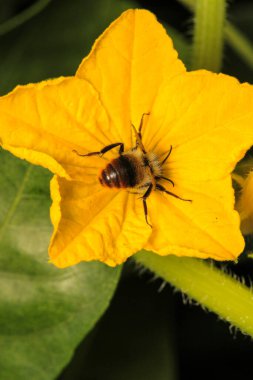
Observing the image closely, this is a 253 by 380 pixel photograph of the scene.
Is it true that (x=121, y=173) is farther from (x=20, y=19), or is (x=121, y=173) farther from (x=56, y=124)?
(x=20, y=19)

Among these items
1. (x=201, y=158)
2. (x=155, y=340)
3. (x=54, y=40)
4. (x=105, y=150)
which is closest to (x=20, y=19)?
(x=54, y=40)

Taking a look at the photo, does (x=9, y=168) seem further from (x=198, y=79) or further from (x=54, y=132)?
(x=198, y=79)

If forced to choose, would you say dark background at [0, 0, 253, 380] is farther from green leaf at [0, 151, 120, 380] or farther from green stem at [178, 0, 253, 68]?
green leaf at [0, 151, 120, 380]

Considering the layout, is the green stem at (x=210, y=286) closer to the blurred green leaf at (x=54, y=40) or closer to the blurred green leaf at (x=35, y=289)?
the blurred green leaf at (x=35, y=289)

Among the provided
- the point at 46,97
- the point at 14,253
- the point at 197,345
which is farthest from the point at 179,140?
the point at 197,345

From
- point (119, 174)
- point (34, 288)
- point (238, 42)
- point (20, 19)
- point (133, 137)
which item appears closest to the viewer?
point (119, 174)
